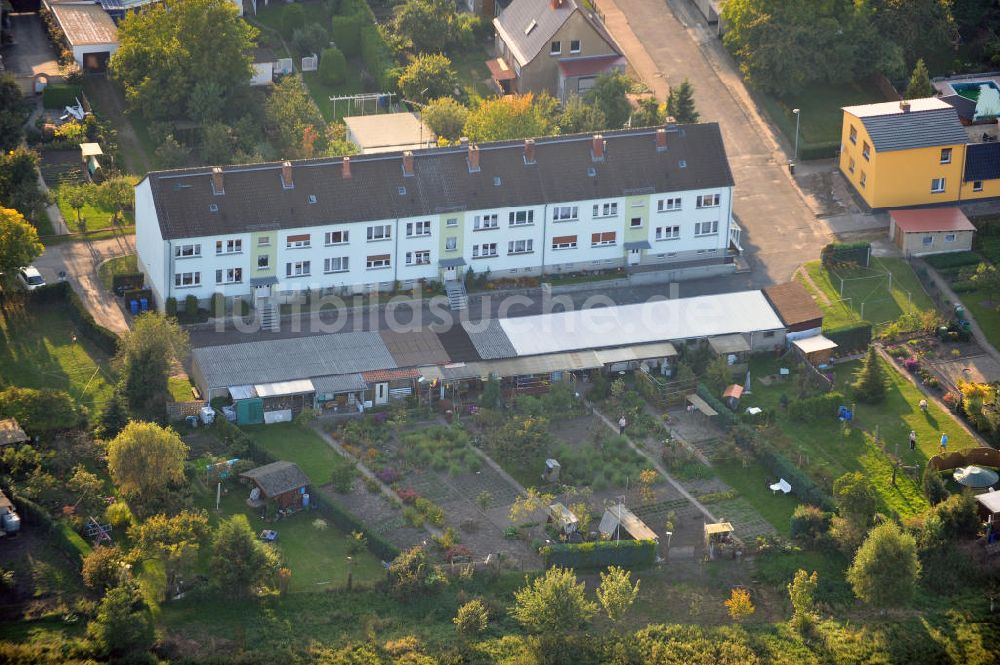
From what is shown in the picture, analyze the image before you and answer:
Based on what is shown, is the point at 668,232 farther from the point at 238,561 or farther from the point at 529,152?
the point at 238,561

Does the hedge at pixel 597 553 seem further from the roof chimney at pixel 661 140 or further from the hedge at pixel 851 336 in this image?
the roof chimney at pixel 661 140

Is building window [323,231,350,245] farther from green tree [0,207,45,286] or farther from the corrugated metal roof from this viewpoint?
green tree [0,207,45,286]

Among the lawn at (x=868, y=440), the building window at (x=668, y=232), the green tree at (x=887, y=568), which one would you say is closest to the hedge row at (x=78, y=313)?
the building window at (x=668, y=232)

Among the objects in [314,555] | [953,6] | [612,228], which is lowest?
[314,555]

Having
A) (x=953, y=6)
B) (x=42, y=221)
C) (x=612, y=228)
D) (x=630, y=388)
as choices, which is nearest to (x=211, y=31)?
(x=42, y=221)

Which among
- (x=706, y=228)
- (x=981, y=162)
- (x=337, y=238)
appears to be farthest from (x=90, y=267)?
(x=981, y=162)

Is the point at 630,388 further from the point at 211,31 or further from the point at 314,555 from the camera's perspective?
the point at 211,31

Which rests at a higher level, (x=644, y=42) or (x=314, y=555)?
(x=644, y=42)
